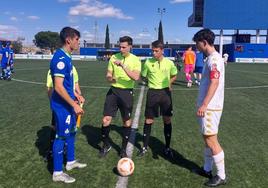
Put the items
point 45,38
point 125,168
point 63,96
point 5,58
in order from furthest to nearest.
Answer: point 45,38
point 5,58
point 125,168
point 63,96

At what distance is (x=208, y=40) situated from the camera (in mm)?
4832

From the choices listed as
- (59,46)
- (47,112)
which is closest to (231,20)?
(47,112)

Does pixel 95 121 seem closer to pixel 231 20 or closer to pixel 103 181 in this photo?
pixel 103 181

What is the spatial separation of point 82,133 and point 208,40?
4.16 meters

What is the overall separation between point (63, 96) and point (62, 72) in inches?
13.3

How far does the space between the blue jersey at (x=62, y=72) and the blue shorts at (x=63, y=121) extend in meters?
0.06

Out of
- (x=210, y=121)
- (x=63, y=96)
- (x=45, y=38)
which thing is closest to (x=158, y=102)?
(x=210, y=121)

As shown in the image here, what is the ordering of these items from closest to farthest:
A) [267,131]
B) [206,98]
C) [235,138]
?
[206,98] → [235,138] → [267,131]

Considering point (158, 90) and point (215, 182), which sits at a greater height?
point (158, 90)

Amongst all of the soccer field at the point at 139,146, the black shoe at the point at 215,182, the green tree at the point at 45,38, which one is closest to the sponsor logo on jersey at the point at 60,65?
the soccer field at the point at 139,146

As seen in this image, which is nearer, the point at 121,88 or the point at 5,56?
the point at 121,88

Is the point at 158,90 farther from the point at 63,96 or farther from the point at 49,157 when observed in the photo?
the point at 49,157

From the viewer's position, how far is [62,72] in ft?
15.6

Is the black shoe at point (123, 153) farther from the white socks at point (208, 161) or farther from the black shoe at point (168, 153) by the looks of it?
the white socks at point (208, 161)
